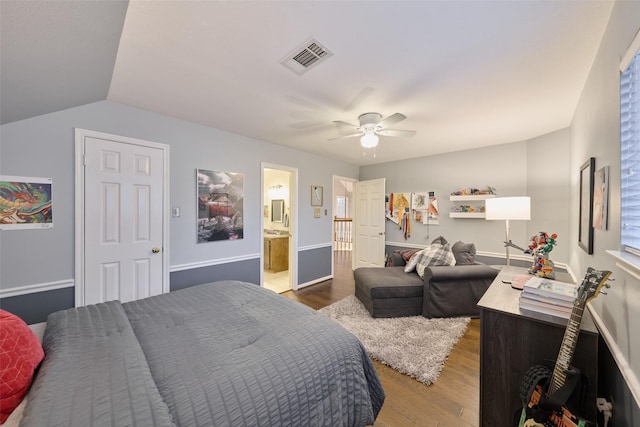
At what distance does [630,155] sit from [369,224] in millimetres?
4147

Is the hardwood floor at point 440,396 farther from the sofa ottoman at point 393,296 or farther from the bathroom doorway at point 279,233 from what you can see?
the bathroom doorway at point 279,233

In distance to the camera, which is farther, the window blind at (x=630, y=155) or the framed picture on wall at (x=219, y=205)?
the framed picture on wall at (x=219, y=205)

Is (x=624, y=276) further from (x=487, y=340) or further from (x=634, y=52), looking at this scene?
(x=634, y=52)

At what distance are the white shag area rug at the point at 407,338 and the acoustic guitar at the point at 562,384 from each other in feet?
2.95

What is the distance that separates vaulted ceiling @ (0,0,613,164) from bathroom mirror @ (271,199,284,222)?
11.2 ft

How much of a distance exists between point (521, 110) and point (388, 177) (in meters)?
2.68

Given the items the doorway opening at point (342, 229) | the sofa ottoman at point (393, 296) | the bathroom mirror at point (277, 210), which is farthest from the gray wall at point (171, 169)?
the doorway opening at point (342, 229)

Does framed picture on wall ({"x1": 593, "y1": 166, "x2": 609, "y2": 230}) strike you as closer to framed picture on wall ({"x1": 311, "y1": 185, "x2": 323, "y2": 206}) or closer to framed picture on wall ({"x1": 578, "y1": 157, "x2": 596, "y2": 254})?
framed picture on wall ({"x1": 578, "y1": 157, "x2": 596, "y2": 254})

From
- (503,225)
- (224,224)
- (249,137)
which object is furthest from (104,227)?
(503,225)

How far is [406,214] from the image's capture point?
15.7ft

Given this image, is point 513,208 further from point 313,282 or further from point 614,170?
point 313,282

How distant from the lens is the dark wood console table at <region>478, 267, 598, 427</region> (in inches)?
49.7

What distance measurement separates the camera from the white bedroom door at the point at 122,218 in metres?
2.25

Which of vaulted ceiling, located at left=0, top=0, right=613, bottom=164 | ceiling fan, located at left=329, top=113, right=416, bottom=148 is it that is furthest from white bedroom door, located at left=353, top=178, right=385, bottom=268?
vaulted ceiling, located at left=0, top=0, right=613, bottom=164
